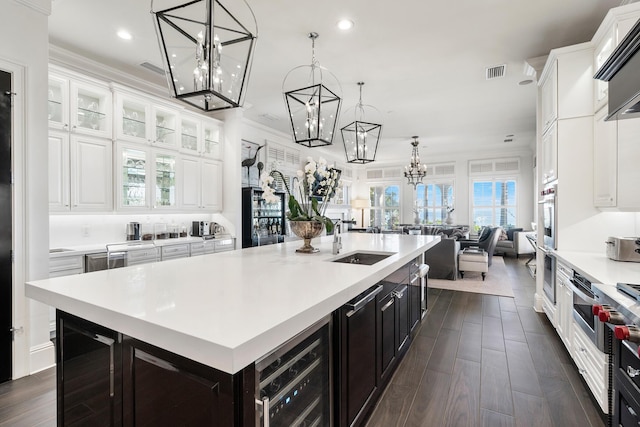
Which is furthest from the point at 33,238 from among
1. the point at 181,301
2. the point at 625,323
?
the point at 625,323

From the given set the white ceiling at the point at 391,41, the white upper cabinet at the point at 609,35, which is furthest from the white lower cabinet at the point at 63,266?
the white upper cabinet at the point at 609,35

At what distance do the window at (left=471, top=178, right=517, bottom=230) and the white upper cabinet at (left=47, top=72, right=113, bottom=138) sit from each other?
9.52 meters

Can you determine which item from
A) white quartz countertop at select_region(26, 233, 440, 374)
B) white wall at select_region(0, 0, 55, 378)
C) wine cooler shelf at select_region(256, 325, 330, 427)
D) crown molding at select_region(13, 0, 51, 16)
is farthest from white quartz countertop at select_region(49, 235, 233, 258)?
wine cooler shelf at select_region(256, 325, 330, 427)

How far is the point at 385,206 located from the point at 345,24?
872 centimetres

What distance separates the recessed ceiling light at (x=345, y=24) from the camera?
3.00m

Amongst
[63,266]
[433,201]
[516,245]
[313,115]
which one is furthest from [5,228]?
[433,201]

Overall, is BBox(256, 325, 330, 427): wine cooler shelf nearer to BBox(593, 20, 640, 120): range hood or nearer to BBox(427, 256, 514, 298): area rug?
BBox(593, 20, 640, 120): range hood

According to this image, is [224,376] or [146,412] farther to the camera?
[146,412]

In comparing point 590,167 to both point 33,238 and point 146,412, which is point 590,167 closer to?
point 146,412

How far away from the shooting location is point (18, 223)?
8.00 ft

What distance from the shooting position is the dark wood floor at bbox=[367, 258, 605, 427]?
6.56 ft

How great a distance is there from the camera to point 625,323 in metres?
1.35

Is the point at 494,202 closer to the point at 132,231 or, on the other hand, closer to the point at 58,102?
the point at 132,231

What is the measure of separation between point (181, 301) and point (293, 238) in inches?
232
